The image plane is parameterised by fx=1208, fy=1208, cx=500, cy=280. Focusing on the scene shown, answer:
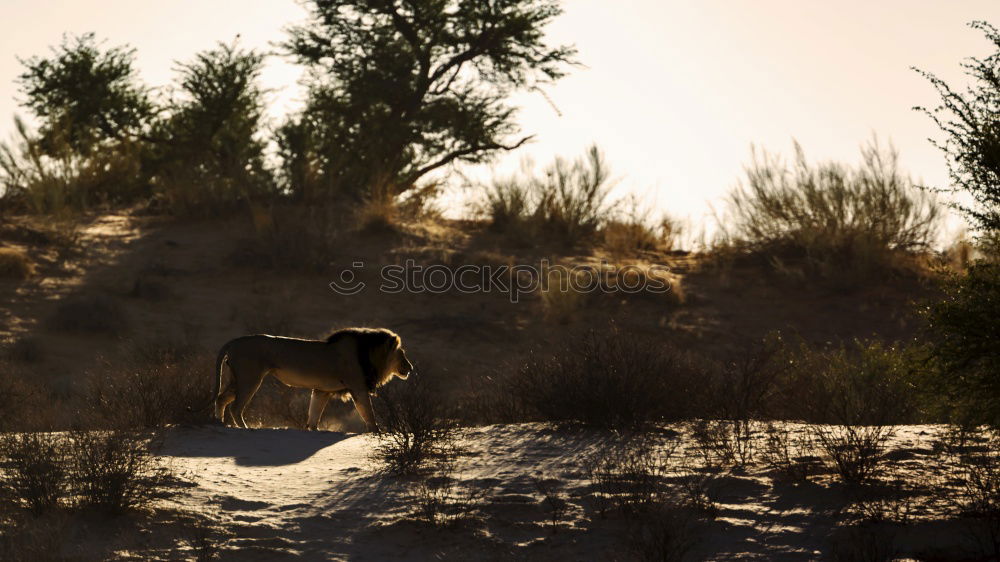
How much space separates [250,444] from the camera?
10602 mm

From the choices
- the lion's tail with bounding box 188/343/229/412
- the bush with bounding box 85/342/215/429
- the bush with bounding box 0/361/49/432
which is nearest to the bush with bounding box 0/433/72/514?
the bush with bounding box 85/342/215/429

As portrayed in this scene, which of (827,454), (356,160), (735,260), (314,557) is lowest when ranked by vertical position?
(314,557)

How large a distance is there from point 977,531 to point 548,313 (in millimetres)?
14947

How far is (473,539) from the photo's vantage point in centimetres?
777

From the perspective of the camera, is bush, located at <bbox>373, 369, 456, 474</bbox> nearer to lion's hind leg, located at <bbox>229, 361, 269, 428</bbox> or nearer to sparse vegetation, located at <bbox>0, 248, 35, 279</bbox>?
lion's hind leg, located at <bbox>229, 361, 269, 428</bbox>

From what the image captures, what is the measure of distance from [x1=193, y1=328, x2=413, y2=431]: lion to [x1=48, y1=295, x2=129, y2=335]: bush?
28.9ft

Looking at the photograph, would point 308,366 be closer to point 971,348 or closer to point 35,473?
point 35,473

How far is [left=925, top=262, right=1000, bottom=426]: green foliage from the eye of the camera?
8148 mm

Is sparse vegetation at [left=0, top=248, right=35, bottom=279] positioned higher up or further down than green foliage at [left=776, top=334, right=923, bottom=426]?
higher up

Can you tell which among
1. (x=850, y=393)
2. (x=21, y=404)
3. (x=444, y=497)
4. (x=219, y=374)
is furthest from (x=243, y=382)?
(x=850, y=393)

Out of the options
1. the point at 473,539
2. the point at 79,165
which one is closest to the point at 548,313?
the point at 79,165

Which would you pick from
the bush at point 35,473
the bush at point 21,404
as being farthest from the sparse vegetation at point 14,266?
the bush at point 35,473

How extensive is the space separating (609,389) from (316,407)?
3.15 meters

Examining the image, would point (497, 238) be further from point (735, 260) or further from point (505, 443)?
point (505, 443)
